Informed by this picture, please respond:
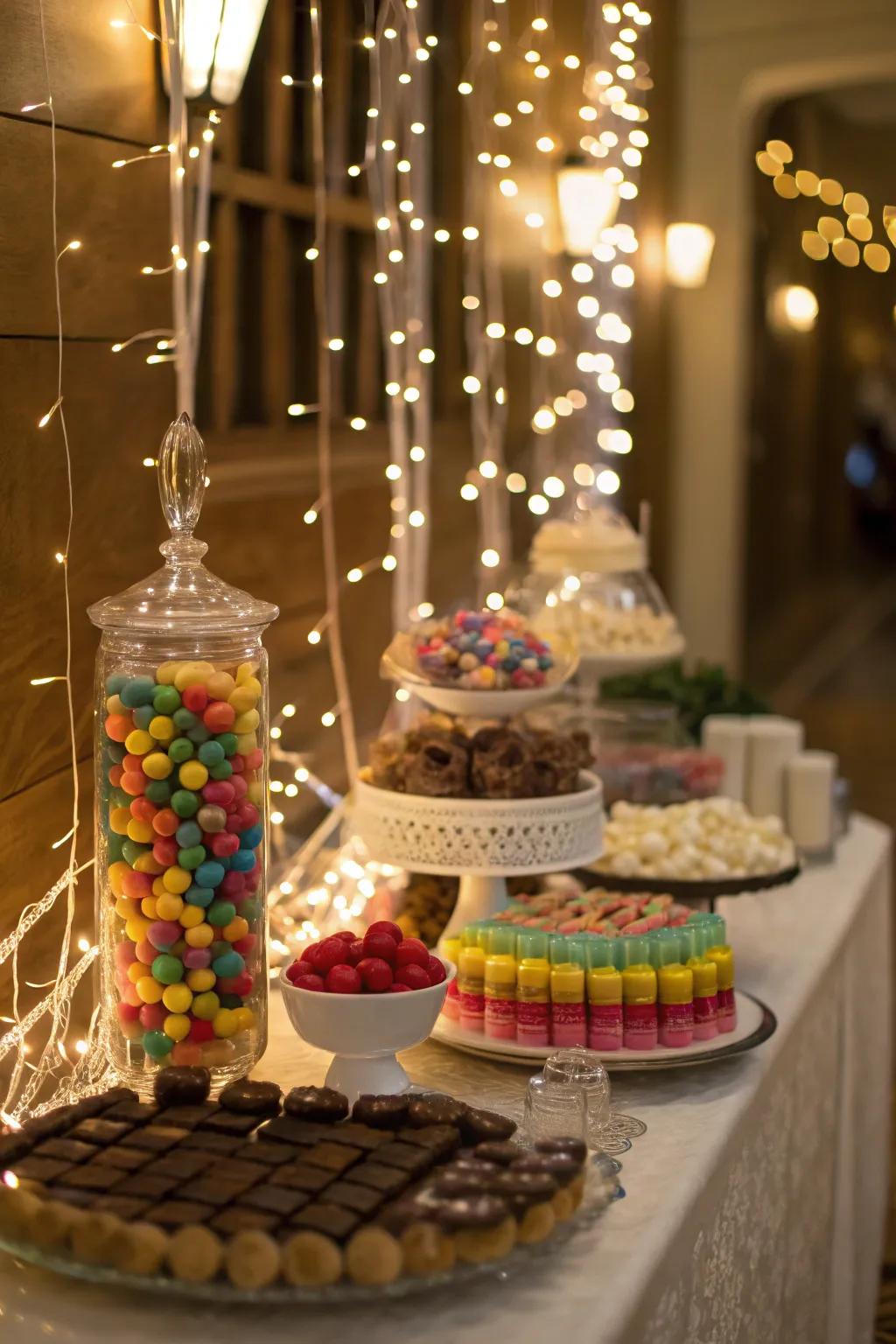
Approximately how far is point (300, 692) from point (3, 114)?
4.20ft

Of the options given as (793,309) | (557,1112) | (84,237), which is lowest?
(557,1112)

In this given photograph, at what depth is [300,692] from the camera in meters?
2.62

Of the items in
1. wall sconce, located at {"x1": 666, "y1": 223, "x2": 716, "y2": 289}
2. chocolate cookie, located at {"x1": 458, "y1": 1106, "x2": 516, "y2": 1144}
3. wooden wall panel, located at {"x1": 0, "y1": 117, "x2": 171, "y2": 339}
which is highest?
wall sconce, located at {"x1": 666, "y1": 223, "x2": 716, "y2": 289}

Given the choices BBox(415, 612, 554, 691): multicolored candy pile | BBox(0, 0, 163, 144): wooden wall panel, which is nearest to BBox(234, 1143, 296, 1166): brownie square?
BBox(415, 612, 554, 691): multicolored candy pile

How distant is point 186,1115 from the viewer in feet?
4.30

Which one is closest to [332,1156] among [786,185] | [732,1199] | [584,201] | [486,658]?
[732,1199]

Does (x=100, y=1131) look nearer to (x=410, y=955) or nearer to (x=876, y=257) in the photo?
(x=410, y=955)

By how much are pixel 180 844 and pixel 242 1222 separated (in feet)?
1.26

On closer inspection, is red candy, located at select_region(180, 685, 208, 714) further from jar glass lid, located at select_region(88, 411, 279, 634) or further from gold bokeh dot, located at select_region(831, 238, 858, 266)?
gold bokeh dot, located at select_region(831, 238, 858, 266)

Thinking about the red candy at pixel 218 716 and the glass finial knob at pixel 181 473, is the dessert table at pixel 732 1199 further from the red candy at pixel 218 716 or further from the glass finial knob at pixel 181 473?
the glass finial knob at pixel 181 473

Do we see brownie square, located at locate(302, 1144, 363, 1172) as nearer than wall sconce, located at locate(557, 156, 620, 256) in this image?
Yes

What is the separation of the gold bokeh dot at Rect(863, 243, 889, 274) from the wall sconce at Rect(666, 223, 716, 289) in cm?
605

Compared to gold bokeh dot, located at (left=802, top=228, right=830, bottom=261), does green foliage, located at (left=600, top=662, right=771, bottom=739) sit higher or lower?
lower

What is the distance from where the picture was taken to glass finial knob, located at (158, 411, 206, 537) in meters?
1.45
